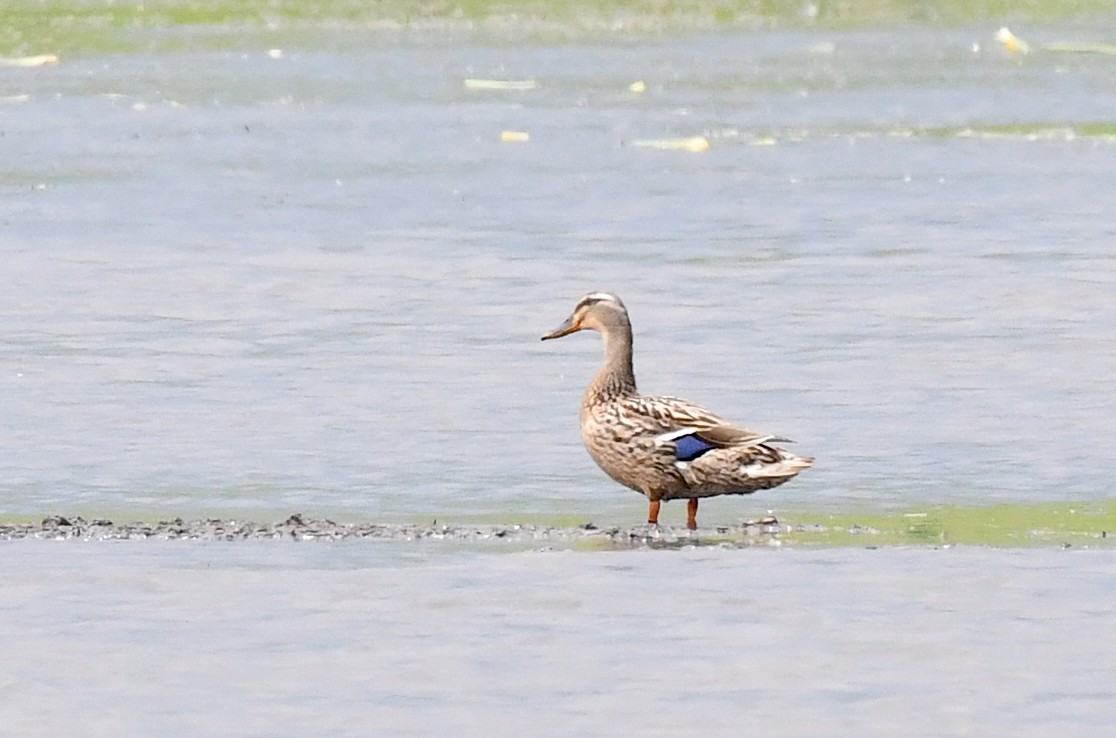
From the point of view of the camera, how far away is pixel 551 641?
24.4 feet

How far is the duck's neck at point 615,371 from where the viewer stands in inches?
389

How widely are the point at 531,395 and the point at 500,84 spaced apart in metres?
18.6

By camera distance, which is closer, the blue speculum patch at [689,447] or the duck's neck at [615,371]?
the blue speculum patch at [689,447]

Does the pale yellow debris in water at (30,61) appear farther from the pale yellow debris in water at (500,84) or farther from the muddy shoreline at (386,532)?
the muddy shoreline at (386,532)

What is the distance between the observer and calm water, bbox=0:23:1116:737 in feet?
23.0

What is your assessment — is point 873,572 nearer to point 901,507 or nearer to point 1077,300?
point 901,507

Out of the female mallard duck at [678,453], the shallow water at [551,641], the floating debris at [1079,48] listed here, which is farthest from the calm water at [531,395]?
the floating debris at [1079,48]

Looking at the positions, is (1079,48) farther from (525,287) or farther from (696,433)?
(696,433)

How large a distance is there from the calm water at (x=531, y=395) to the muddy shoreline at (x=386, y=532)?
23 centimetres

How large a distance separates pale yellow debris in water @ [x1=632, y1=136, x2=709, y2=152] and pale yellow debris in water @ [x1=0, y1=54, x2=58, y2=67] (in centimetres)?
1262

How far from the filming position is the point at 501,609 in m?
7.84

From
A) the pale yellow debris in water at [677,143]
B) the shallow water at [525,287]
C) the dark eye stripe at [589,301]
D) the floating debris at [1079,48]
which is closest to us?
the dark eye stripe at [589,301]

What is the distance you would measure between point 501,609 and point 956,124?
1836 cm

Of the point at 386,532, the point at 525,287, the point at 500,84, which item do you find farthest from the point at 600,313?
the point at 500,84
